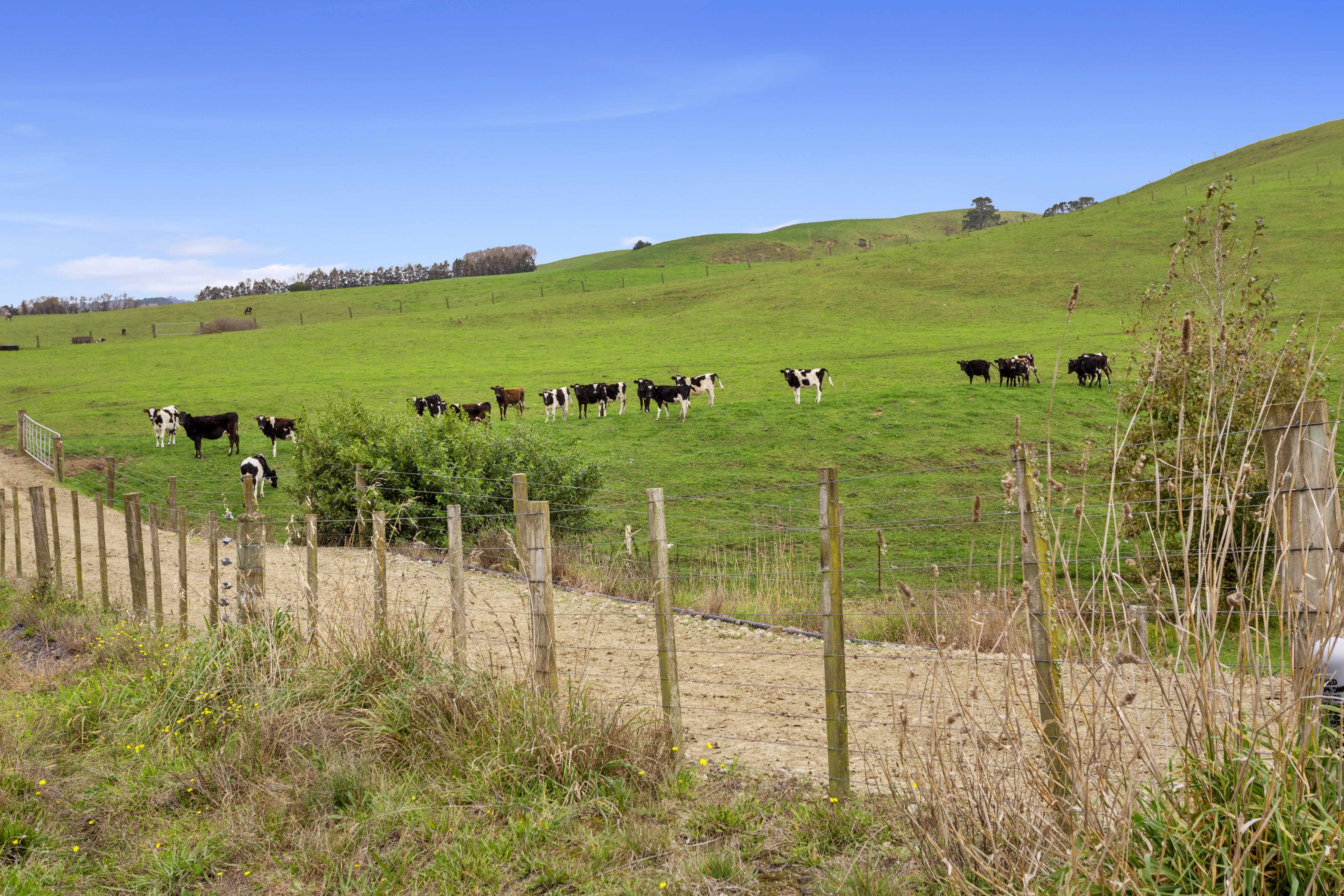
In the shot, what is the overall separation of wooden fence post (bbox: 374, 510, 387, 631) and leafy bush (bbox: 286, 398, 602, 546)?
8.99 metres

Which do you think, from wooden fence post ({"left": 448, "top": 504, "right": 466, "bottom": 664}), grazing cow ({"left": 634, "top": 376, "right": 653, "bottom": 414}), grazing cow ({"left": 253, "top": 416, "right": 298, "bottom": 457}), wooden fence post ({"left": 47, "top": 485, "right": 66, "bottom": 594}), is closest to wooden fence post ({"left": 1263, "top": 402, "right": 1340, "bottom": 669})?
wooden fence post ({"left": 448, "top": 504, "right": 466, "bottom": 664})

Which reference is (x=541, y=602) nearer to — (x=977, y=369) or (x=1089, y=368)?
(x=977, y=369)

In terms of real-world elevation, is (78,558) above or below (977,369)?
below

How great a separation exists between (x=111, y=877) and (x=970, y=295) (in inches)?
2446

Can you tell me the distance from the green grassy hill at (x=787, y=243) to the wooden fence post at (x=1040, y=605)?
328 ft

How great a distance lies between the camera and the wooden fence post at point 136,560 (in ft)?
30.0

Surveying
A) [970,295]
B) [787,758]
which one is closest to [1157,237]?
[970,295]

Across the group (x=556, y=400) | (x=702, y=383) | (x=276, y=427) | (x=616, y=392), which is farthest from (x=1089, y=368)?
(x=276, y=427)

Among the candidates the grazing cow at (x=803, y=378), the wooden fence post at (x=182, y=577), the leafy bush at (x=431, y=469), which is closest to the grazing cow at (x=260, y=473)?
the leafy bush at (x=431, y=469)

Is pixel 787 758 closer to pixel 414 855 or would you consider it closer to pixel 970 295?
pixel 414 855

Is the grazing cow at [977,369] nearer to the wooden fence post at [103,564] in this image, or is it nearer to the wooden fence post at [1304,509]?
the wooden fence post at [103,564]

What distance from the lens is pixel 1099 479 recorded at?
2236 centimetres

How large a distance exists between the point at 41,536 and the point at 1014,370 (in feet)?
104

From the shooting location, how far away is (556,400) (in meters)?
35.6
